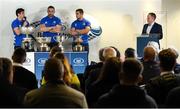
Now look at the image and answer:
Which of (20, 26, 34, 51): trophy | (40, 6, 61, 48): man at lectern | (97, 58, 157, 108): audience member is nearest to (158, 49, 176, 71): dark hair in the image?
(97, 58, 157, 108): audience member

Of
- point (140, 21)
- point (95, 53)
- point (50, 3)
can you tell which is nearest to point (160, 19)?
point (140, 21)

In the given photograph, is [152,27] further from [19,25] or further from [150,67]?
[150,67]

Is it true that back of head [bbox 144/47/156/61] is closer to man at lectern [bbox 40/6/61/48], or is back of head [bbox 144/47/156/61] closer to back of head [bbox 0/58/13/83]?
back of head [bbox 0/58/13/83]

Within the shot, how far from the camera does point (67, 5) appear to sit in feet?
35.7

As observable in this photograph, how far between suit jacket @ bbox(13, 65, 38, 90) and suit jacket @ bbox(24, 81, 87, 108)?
1347 mm

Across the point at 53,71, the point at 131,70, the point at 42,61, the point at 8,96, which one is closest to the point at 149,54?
the point at 131,70

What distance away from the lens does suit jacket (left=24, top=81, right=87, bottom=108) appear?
2924 mm

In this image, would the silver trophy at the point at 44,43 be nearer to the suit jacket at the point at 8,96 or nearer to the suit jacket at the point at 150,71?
the suit jacket at the point at 150,71

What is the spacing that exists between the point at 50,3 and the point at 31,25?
2.57ft

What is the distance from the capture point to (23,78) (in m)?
4.40

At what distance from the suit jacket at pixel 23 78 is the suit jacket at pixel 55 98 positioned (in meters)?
1.35

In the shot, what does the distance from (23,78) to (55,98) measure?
1.54 m

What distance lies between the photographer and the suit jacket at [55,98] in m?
2.92

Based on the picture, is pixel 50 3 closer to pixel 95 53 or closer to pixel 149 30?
pixel 95 53
